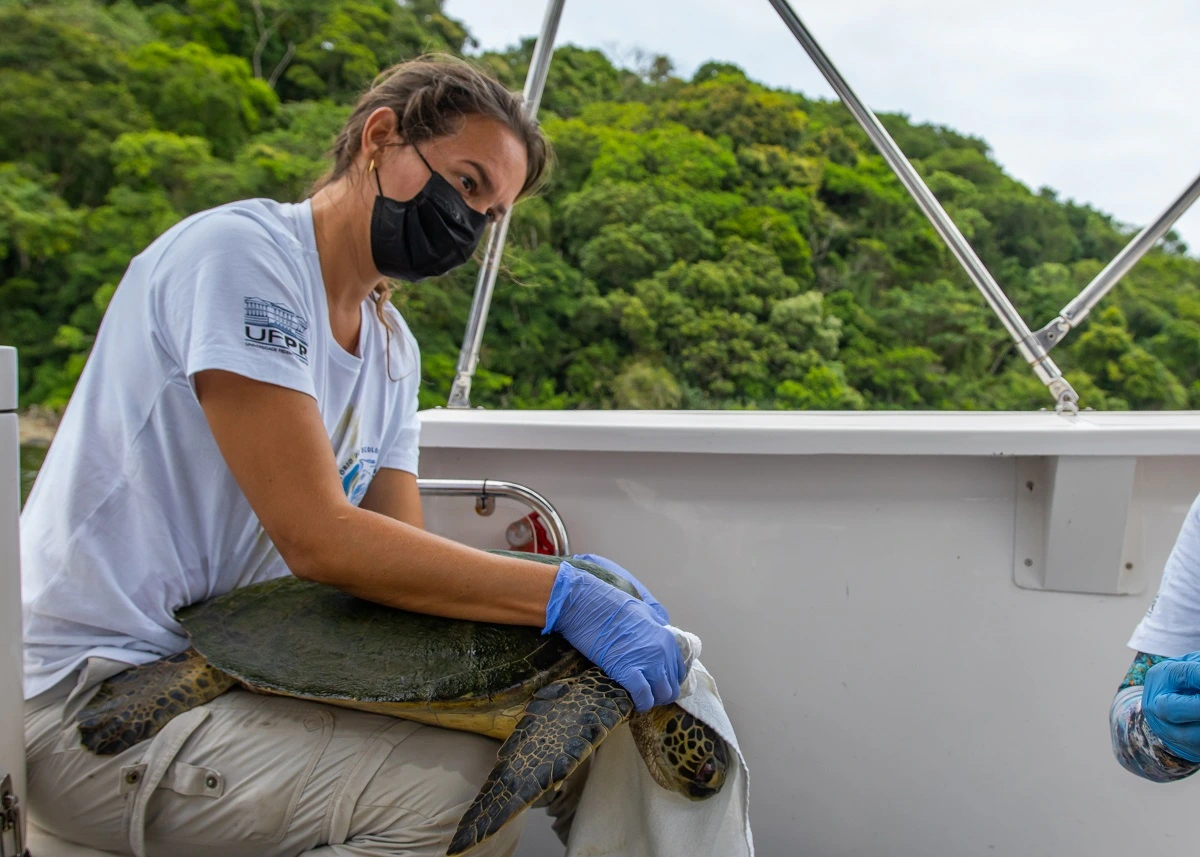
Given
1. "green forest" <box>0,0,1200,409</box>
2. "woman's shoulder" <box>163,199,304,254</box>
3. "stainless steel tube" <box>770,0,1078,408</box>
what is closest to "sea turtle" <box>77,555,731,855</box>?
"woman's shoulder" <box>163,199,304,254</box>

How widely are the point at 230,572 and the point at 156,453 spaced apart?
0.17 meters

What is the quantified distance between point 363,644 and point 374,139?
0.63m

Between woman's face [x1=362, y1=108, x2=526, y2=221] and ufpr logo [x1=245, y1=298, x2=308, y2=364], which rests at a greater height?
woman's face [x1=362, y1=108, x2=526, y2=221]

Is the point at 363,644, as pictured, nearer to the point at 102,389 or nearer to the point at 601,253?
the point at 102,389

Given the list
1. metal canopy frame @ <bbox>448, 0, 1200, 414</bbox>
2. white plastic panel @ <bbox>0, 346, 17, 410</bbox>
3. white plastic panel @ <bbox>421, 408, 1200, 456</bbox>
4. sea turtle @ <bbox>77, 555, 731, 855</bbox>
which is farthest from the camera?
metal canopy frame @ <bbox>448, 0, 1200, 414</bbox>

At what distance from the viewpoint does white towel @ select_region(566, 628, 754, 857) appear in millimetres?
830

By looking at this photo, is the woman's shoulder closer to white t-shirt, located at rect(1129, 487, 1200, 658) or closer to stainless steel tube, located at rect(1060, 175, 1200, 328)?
white t-shirt, located at rect(1129, 487, 1200, 658)

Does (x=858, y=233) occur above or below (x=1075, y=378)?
above

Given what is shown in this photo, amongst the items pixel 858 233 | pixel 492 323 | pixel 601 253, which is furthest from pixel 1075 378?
pixel 492 323

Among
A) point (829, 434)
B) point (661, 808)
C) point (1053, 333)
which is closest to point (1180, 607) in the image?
point (829, 434)

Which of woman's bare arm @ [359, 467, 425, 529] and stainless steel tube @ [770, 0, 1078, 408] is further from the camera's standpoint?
stainless steel tube @ [770, 0, 1078, 408]

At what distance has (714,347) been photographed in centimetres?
1112

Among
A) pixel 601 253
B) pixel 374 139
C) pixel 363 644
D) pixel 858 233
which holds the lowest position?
pixel 363 644

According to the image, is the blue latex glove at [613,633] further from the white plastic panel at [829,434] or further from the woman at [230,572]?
the white plastic panel at [829,434]
